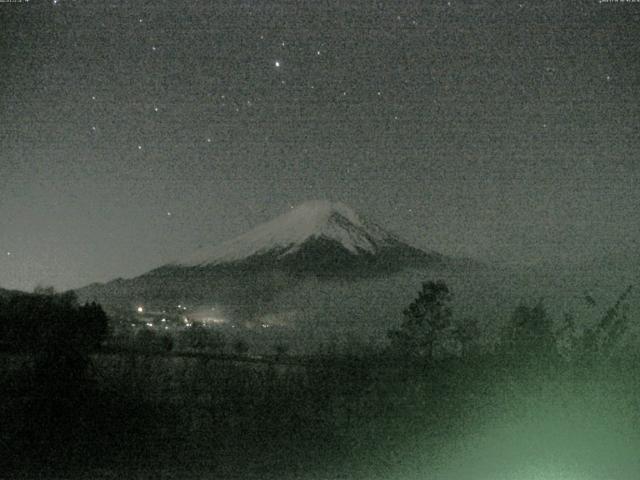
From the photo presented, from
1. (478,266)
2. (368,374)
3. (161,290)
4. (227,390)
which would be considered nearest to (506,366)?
(368,374)

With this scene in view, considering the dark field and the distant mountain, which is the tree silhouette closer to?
the dark field

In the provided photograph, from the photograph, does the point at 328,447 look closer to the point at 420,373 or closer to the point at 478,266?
the point at 420,373

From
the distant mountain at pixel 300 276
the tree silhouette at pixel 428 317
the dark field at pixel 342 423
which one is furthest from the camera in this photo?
the distant mountain at pixel 300 276

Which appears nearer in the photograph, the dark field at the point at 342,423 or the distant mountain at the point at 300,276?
the dark field at the point at 342,423

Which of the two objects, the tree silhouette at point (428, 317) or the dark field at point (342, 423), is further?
the tree silhouette at point (428, 317)

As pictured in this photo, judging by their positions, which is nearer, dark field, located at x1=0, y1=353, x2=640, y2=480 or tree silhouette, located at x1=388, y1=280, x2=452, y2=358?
dark field, located at x1=0, y1=353, x2=640, y2=480

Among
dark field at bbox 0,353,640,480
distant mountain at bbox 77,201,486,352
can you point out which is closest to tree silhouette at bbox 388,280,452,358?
dark field at bbox 0,353,640,480

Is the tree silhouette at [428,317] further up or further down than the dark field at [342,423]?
further up

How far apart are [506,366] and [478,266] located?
394 ft

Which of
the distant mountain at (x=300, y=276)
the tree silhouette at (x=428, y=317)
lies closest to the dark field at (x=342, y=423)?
the tree silhouette at (x=428, y=317)

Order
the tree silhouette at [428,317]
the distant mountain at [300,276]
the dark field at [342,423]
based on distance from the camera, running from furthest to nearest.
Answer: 1. the distant mountain at [300,276]
2. the tree silhouette at [428,317]
3. the dark field at [342,423]

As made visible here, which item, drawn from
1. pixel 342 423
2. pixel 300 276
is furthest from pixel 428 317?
pixel 300 276

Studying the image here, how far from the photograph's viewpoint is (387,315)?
225 feet

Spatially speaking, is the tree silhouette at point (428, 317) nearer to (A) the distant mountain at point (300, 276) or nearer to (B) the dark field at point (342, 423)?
(B) the dark field at point (342, 423)
